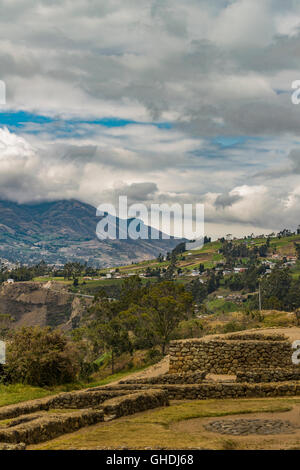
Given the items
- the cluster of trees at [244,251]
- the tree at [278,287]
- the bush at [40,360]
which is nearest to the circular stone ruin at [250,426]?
the bush at [40,360]

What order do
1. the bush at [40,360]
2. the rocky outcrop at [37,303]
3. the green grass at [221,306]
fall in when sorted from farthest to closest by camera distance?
the rocky outcrop at [37,303] < the green grass at [221,306] < the bush at [40,360]

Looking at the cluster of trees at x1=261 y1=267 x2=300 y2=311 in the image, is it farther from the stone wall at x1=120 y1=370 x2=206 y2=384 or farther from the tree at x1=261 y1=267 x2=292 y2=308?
the stone wall at x1=120 y1=370 x2=206 y2=384

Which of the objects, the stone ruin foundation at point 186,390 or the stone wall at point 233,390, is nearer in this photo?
the stone ruin foundation at point 186,390

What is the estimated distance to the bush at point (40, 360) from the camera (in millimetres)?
24062

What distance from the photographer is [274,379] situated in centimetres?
1723

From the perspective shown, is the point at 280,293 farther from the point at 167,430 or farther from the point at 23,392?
the point at 167,430

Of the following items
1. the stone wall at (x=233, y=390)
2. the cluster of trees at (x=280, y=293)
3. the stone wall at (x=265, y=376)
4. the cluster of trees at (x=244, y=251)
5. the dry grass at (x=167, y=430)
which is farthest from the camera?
the cluster of trees at (x=244, y=251)

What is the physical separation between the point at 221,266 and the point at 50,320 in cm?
4399

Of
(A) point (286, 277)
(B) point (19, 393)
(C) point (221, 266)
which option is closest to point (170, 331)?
(B) point (19, 393)

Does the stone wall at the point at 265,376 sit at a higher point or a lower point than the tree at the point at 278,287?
lower

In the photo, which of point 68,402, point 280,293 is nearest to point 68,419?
point 68,402

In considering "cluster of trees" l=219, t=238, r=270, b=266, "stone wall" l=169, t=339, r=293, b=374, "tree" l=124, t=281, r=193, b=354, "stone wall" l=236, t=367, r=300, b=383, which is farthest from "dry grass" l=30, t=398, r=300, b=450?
"cluster of trees" l=219, t=238, r=270, b=266

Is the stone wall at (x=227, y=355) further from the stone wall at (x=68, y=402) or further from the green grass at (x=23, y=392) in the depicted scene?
the green grass at (x=23, y=392)

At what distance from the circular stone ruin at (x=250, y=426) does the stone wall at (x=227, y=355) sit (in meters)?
7.55
